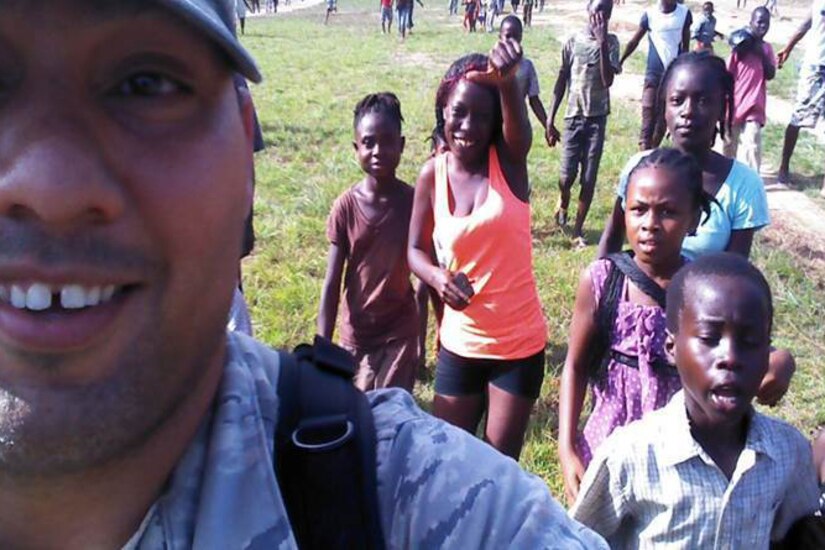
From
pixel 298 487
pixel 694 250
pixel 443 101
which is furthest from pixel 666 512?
pixel 443 101

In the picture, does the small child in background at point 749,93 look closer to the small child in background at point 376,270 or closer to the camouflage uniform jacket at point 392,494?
the small child in background at point 376,270

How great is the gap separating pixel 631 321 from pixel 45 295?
1.91 metres

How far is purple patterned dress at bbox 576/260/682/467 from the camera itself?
2523mm

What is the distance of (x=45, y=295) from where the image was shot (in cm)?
94

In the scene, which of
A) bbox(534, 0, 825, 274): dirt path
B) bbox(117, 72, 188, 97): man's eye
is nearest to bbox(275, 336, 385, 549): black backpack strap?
bbox(117, 72, 188, 97): man's eye

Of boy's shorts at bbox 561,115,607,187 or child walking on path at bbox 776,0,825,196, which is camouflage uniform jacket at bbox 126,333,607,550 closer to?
boy's shorts at bbox 561,115,607,187

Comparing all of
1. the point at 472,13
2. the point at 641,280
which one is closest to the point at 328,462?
the point at 641,280

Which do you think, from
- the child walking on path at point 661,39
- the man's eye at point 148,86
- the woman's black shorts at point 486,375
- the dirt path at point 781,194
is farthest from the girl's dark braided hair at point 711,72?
the child walking on path at point 661,39

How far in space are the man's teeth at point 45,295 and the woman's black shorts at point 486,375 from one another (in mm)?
2349

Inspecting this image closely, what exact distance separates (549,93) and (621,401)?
1132cm

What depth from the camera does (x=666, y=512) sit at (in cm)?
217

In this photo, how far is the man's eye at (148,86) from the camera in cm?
98

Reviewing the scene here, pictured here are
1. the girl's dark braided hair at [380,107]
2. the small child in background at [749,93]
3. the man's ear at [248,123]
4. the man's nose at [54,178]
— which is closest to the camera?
the man's nose at [54,178]

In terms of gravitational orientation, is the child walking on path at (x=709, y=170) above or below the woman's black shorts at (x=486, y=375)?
above
